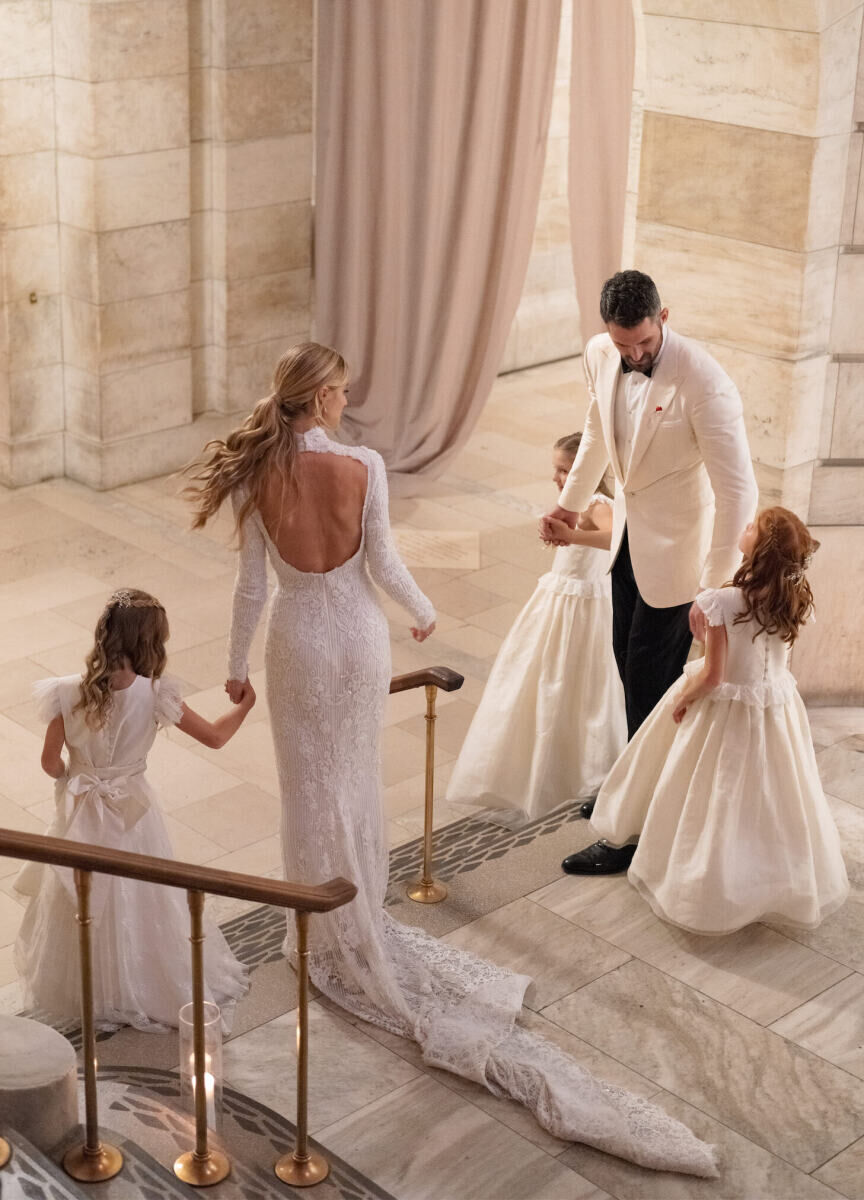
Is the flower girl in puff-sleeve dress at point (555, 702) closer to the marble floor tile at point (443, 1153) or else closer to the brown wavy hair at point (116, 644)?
the marble floor tile at point (443, 1153)

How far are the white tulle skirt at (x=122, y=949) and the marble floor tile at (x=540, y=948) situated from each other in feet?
2.79

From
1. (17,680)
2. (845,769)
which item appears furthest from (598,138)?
(17,680)

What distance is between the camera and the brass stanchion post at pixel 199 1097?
11.4 feet

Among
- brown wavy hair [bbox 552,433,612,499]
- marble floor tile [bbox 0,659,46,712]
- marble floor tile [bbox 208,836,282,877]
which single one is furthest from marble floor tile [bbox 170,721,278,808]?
brown wavy hair [bbox 552,433,612,499]

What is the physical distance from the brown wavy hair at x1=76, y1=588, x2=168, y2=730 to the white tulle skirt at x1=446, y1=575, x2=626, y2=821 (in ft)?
5.59

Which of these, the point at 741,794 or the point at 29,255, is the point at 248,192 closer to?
the point at 29,255

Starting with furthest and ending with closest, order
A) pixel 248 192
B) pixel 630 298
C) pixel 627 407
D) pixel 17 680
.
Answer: pixel 248 192
pixel 17 680
pixel 627 407
pixel 630 298

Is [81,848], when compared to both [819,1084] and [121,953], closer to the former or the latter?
[121,953]

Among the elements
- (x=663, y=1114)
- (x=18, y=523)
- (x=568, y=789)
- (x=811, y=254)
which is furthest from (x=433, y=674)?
(x=18, y=523)

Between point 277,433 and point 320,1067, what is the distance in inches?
65.4

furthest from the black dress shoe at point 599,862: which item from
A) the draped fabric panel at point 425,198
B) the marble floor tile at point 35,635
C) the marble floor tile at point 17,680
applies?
the draped fabric panel at point 425,198

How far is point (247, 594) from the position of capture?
434cm

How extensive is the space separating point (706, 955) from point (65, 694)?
2059 millimetres

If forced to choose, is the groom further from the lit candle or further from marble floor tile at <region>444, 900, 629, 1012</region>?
the lit candle
